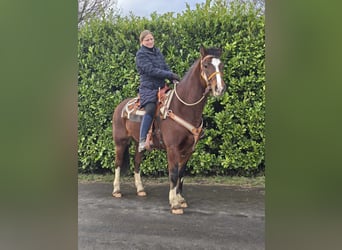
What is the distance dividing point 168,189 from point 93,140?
3.62 feet

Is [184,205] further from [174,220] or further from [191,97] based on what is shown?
[191,97]

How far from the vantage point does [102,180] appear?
169 inches

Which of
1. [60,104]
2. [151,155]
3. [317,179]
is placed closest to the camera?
[317,179]

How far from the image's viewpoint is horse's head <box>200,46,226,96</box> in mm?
3832

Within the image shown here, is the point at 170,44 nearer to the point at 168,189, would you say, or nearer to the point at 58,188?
the point at 168,189

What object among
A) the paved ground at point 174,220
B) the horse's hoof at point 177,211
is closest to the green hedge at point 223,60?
the paved ground at point 174,220

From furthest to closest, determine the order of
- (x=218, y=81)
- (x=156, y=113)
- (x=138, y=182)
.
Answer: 1. (x=138, y=182)
2. (x=156, y=113)
3. (x=218, y=81)

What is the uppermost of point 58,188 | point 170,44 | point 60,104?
point 170,44

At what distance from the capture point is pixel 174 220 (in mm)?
3979

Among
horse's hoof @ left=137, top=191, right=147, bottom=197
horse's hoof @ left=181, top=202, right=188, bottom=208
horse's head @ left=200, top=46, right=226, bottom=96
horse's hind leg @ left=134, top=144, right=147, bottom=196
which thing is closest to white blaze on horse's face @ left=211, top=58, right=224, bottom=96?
horse's head @ left=200, top=46, right=226, bottom=96

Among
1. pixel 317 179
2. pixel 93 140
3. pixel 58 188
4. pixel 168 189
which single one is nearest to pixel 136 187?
pixel 168 189

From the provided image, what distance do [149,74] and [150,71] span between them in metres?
0.04

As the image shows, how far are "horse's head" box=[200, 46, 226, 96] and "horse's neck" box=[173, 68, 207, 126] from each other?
0.10 metres

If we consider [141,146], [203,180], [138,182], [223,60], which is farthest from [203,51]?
[138,182]
